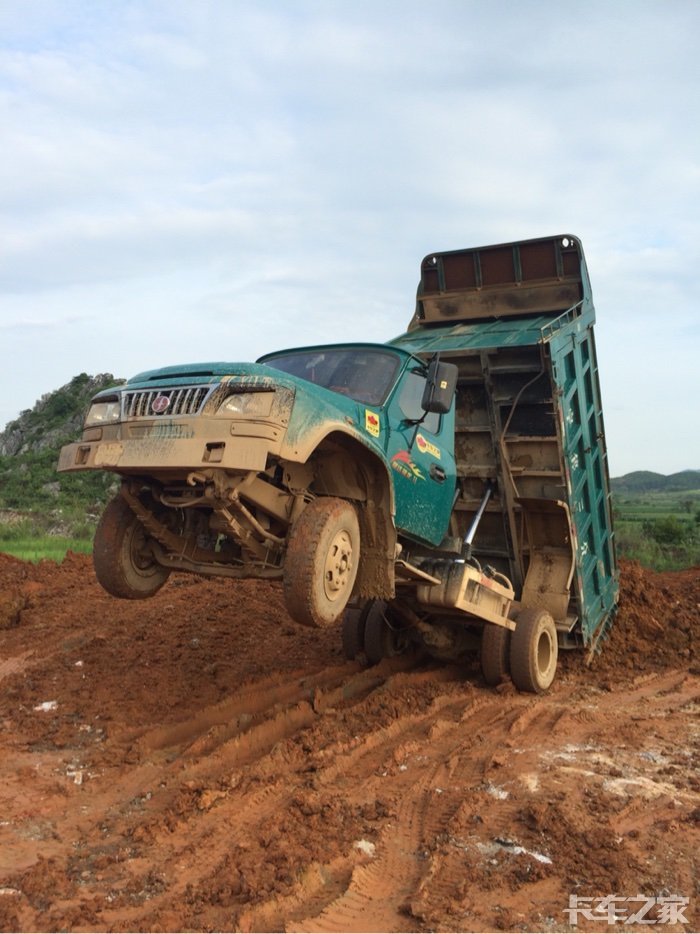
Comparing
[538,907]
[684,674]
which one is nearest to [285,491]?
[538,907]

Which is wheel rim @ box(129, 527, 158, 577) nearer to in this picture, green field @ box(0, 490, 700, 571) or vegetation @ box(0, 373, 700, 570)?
green field @ box(0, 490, 700, 571)

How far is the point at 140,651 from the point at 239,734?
9.94 feet

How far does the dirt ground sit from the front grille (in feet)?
7.47

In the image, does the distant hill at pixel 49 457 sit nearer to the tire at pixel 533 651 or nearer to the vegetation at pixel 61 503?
the vegetation at pixel 61 503

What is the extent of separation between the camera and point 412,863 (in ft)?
13.4

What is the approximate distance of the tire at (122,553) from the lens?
5.64 m

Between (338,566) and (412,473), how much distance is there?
139 cm

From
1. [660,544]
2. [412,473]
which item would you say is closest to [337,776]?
[412,473]

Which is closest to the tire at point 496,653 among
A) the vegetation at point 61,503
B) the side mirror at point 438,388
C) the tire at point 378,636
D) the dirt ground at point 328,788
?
the dirt ground at point 328,788

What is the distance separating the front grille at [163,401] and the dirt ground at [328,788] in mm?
2276

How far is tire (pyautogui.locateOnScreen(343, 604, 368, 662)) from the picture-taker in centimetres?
852

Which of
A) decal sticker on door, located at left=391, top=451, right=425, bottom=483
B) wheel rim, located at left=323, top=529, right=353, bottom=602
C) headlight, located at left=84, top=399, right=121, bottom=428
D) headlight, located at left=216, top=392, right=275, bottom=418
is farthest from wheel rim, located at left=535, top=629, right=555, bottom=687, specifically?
headlight, located at left=84, top=399, right=121, bottom=428

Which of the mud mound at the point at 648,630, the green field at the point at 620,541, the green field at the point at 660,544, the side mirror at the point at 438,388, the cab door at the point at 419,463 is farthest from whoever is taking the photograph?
the green field at the point at 660,544

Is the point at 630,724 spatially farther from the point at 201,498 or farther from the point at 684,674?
the point at 201,498
